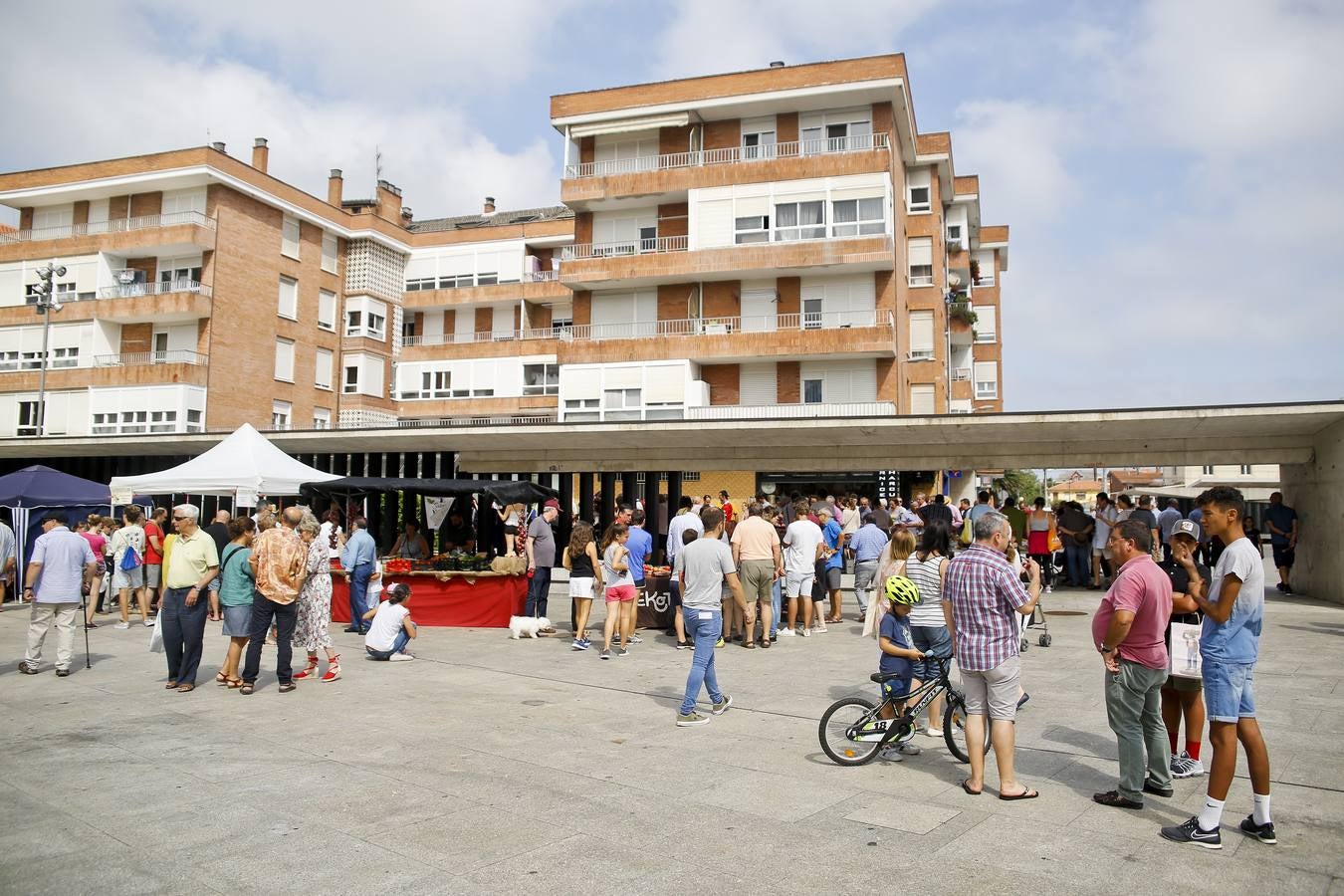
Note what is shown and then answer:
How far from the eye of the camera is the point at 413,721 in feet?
27.5

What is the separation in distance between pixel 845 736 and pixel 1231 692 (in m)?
2.65

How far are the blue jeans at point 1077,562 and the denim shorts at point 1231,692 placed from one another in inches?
573

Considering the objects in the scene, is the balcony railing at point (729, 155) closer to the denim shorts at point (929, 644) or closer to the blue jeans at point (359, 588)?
the blue jeans at point (359, 588)

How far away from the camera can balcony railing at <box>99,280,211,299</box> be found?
39.2 meters

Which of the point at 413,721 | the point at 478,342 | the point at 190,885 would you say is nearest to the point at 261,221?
the point at 478,342

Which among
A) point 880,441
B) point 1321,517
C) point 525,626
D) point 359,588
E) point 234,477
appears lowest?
point 525,626

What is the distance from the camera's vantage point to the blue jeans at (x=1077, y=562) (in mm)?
19078

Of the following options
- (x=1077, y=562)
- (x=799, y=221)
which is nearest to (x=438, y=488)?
(x=1077, y=562)

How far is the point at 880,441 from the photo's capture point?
22031 millimetres

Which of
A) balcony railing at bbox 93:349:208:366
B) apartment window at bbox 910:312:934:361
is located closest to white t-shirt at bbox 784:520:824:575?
apartment window at bbox 910:312:934:361

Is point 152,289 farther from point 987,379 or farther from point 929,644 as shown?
point 987,379

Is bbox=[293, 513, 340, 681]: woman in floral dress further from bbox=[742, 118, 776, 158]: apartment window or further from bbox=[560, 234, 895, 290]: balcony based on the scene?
bbox=[742, 118, 776, 158]: apartment window

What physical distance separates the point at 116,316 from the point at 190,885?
4170 centimetres

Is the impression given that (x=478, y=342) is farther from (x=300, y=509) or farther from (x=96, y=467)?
(x=300, y=509)
